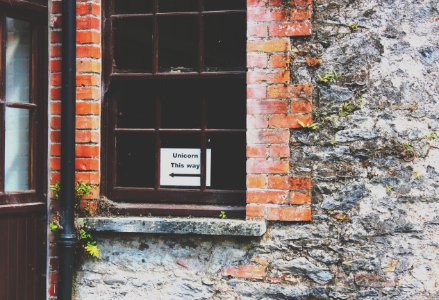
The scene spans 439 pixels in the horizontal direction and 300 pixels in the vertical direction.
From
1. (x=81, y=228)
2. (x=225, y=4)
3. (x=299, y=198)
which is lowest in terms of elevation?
(x=81, y=228)

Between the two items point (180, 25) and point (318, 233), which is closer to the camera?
point (318, 233)

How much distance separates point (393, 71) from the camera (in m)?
3.69

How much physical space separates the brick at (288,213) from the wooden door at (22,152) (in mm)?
1634

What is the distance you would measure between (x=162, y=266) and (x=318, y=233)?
3.61ft

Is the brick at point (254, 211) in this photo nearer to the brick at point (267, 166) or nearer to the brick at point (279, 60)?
the brick at point (267, 166)

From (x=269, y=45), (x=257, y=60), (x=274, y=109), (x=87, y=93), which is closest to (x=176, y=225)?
(x=274, y=109)

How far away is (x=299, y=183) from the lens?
3.79 meters

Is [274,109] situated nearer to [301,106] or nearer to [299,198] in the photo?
[301,106]

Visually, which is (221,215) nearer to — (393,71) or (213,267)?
(213,267)

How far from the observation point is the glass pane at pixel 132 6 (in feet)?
13.8

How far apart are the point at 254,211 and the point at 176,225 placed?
537mm

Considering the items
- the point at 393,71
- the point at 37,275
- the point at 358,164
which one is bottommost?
the point at 37,275

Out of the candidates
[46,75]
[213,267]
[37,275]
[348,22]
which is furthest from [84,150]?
[348,22]

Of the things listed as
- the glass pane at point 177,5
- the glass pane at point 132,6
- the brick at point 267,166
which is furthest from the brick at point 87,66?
the brick at point 267,166
